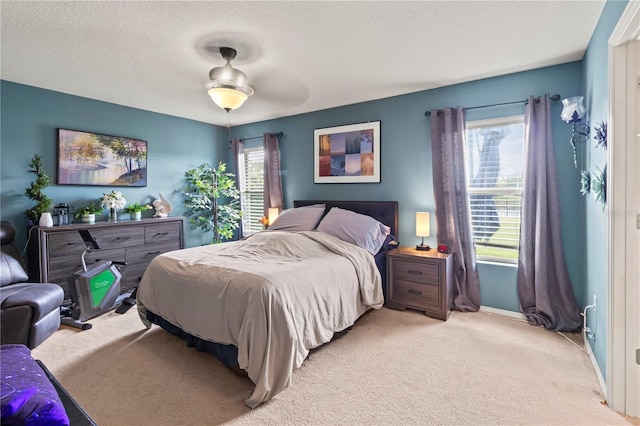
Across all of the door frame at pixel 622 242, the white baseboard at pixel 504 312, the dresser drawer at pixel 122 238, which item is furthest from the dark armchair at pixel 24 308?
the white baseboard at pixel 504 312

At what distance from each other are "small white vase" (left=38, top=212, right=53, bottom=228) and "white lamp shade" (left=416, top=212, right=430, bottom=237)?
404cm

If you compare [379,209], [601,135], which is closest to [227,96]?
[379,209]

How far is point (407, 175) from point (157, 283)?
2.93 m

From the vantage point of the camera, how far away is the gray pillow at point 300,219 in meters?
3.80

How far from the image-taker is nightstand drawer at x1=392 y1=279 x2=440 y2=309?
3156mm

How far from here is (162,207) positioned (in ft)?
14.8

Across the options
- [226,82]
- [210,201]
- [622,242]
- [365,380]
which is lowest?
[365,380]

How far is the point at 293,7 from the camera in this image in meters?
2.03

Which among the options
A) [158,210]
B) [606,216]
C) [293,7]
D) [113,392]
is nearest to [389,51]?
[293,7]

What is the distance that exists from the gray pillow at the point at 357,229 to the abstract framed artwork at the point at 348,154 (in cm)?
74

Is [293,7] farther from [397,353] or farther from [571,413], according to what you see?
[571,413]

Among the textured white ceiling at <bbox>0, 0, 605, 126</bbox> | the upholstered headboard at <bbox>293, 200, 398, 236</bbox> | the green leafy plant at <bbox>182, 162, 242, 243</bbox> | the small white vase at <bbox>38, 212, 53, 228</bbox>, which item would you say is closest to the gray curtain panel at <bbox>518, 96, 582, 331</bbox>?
the textured white ceiling at <bbox>0, 0, 605, 126</bbox>

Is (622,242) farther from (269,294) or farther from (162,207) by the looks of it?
(162,207)

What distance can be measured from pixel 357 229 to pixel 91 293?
2812mm
